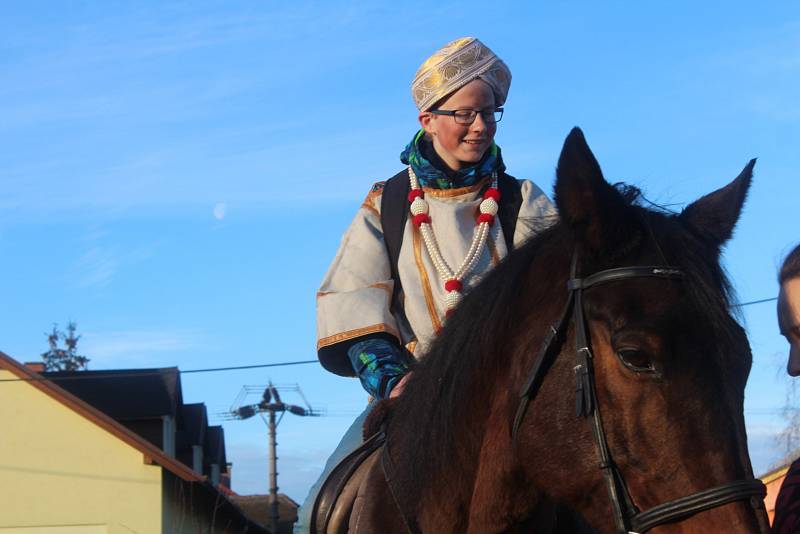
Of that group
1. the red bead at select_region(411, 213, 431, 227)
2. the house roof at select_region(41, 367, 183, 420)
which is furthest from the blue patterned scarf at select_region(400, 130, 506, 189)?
the house roof at select_region(41, 367, 183, 420)

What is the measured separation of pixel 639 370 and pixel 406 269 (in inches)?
71.5

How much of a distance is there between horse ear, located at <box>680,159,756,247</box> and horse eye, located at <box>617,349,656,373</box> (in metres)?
0.62

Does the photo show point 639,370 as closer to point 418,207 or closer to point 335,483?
point 335,483


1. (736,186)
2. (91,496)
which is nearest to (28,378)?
(91,496)

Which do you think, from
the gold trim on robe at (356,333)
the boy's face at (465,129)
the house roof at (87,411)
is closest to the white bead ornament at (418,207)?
the boy's face at (465,129)

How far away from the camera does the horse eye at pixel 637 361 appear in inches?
115

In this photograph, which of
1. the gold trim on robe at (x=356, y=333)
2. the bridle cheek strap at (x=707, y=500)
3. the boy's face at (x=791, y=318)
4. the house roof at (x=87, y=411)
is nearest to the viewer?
the bridle cheek strap at (x=707, y=500)

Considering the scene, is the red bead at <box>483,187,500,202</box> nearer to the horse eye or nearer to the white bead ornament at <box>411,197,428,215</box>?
the white bead ornament at <box>411,197,428,215</box>

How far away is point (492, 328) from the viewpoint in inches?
136

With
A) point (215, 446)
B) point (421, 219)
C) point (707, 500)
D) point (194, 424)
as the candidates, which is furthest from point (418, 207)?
point (215, 446)

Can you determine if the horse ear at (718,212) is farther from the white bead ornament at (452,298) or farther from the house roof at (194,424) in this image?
the house roof at (194,424)

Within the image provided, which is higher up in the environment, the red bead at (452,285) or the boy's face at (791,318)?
the red bead at (452,285)

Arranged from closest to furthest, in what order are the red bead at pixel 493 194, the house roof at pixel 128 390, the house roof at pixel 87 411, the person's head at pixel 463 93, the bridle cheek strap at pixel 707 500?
the bridle cheek strap at pixel 707 500, the person's head at pixel 463 93, the red bead at pixel 493 194, the house roof at pixel 87 411, the house roof at pixel 128 390

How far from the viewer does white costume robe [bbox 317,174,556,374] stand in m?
4.48
